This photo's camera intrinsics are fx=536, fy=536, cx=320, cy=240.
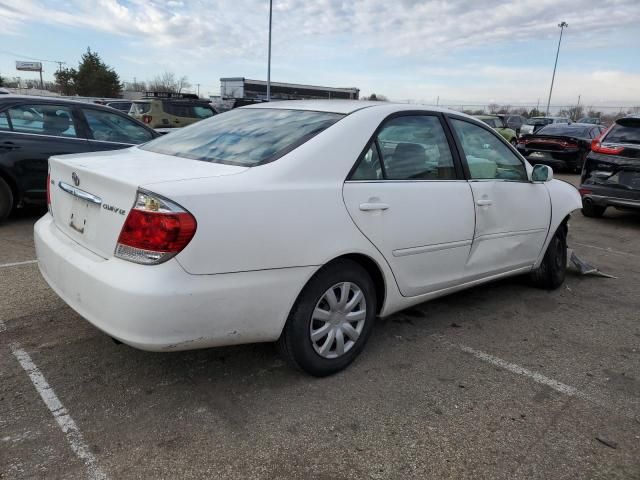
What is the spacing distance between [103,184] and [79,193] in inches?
11.6

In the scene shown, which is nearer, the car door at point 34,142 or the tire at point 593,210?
the car door at point 34,142

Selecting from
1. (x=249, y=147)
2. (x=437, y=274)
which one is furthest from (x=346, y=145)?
(x=437, y=274)

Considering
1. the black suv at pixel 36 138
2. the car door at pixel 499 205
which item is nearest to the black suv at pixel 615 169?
the car door at pixel 499 205

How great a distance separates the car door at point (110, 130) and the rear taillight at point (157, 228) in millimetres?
4823

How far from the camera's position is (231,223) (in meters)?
2.47

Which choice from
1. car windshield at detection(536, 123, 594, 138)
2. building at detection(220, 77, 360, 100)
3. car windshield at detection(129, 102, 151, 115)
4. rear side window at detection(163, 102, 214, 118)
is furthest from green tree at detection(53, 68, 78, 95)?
car windshield at detection(536, 123, 594, 138)

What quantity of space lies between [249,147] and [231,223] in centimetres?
71

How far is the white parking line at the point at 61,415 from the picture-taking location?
2270 millimetres

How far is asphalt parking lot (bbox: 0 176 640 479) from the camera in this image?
2.37 m

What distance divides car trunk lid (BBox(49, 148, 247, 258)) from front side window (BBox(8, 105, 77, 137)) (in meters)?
3.62

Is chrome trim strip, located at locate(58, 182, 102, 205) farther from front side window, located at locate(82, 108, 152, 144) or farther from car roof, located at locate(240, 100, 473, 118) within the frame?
front side window, located at locate(82, 108, 152, 144)

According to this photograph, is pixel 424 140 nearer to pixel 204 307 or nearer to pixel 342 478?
pixel 204 307

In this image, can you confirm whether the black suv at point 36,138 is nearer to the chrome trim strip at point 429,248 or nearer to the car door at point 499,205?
the car door at point 499,205

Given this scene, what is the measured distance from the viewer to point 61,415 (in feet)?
8.52
